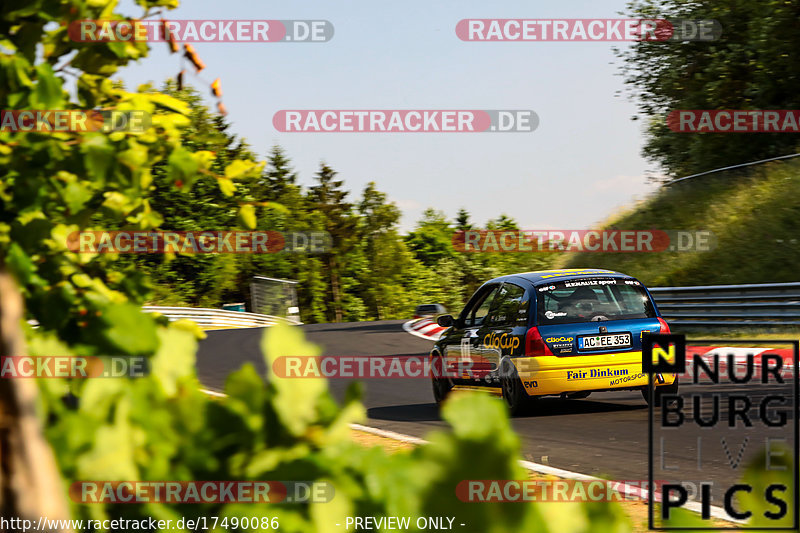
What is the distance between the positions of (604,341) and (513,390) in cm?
112

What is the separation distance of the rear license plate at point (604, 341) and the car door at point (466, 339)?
146 centimetres

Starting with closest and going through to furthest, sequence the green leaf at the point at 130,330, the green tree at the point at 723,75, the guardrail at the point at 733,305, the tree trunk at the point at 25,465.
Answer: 1. the tree trunk at the point at 25,465
2. the green leaf at the point at 130,330
3. the guardrail at the point at 733,305
4. the green tree at the point at 723,75

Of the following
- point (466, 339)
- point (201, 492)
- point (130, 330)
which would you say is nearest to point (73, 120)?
point (130, 330)

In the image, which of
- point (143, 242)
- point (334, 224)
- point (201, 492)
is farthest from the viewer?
point (334, 224)

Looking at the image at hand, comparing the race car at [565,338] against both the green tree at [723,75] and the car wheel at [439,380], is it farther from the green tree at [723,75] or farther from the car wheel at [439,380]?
the green tree at [723,75]

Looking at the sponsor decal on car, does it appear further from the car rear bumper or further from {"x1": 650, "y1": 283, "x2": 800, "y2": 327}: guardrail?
{"x1": 650, "y1": 283, "x2": 800, "y2": 327}: guardrail

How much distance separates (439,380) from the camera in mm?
11891

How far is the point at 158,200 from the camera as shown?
6062cm

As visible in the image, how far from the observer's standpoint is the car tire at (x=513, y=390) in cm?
1034

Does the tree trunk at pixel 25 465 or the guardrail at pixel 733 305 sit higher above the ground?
the tree trunk at pixel 25 465

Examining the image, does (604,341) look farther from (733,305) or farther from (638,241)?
(638,241)

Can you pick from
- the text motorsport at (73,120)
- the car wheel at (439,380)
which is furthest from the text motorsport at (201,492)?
the car wheel at (439,380)

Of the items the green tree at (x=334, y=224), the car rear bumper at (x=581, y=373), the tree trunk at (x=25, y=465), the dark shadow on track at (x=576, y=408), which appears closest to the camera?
the tree trunk at (x=25, y=465)

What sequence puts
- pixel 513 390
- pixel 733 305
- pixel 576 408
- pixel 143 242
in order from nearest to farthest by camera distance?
1. pixel 143 242
2. pixel 513 390
3. pixel 576 408
4. pixel 733 305
